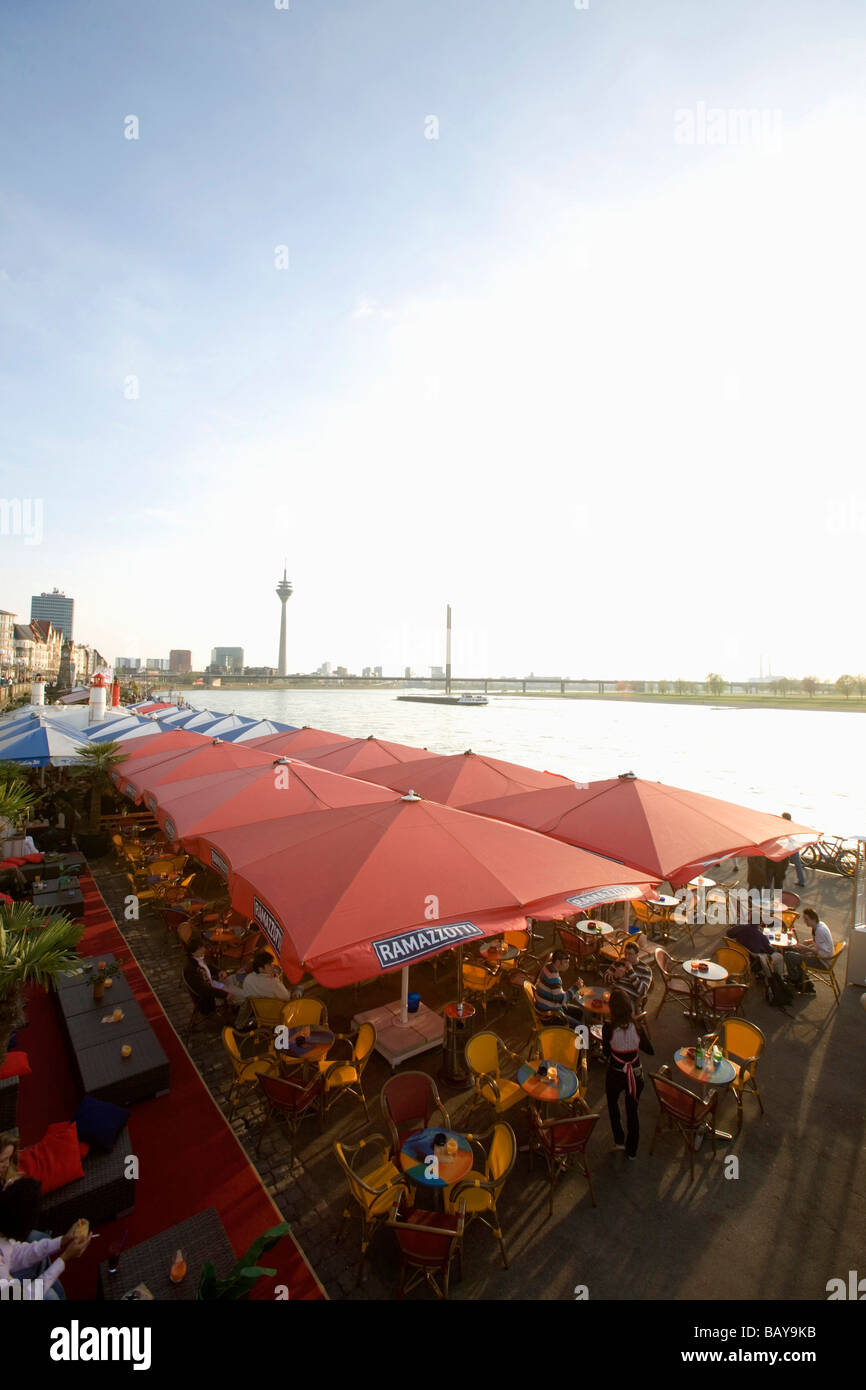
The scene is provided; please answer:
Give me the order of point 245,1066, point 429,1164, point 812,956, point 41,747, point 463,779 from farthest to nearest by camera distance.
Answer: point 41,747
point 463,779
point 812,956
point 245,1066
point 429,1164

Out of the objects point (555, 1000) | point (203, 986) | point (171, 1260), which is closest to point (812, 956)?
point (555, 1000)

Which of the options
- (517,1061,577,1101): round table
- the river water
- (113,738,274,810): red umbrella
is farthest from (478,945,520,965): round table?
the river water

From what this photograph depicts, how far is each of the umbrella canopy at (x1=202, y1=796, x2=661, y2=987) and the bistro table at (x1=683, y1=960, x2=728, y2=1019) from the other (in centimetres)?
288

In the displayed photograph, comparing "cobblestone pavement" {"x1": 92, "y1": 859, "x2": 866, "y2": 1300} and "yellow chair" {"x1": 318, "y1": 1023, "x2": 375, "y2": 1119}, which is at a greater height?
"yellow chair" {"x1": 318, "y1": 1023, "x2": 375, "y2": 1119}

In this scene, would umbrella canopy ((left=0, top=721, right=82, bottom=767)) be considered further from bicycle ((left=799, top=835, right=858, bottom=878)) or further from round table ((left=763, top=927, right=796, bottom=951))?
bicycle ((left=799, top=835, right=858, bottom=878))

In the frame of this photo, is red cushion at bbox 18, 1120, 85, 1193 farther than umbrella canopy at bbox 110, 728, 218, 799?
No

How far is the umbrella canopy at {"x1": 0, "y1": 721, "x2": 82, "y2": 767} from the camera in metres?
13.4

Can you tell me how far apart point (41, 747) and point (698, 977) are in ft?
48.8

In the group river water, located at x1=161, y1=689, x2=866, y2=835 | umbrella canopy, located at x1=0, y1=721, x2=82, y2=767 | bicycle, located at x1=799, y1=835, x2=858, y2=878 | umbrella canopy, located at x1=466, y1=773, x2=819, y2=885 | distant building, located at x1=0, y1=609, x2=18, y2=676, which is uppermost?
distant building, located at x1=0, y1=609, x2=18, y2=676

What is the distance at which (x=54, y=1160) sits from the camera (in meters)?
4.76

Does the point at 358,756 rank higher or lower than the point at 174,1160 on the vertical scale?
higher

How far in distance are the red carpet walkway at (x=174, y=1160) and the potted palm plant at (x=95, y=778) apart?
8579 mm

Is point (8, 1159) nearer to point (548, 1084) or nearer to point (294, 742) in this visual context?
point (548, 1084)
